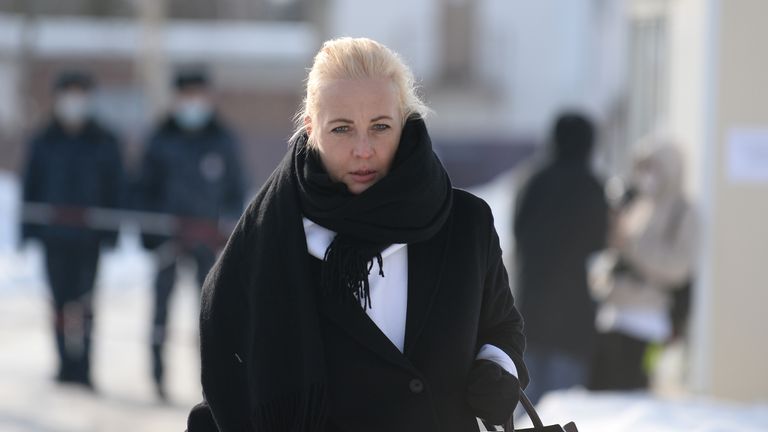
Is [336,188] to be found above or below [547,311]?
above

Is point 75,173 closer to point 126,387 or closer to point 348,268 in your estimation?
point 126,387

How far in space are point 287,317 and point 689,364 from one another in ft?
18.2

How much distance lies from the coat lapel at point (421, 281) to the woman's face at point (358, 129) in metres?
0.17

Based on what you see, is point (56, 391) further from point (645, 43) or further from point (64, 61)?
point (64, 61)

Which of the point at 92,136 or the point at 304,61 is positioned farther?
the point at 304,61

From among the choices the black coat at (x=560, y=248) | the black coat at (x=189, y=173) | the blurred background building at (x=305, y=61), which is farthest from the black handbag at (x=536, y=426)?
the blurred background building at (x=305, y=61)

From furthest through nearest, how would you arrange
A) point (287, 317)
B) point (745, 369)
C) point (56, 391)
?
point (56, 391), point (745, 369), point (287, 317)

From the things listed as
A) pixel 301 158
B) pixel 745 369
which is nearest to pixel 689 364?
pixel 745 369

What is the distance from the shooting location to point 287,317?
265 centimetres

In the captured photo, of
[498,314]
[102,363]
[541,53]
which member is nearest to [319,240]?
[498,314]

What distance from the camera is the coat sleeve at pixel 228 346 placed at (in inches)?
106

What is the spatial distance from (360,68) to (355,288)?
0.42m

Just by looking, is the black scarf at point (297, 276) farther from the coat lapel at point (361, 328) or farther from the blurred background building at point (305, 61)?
the blurred background building at point (305, 61)

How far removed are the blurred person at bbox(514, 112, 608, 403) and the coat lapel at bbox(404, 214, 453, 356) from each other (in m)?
3.64
